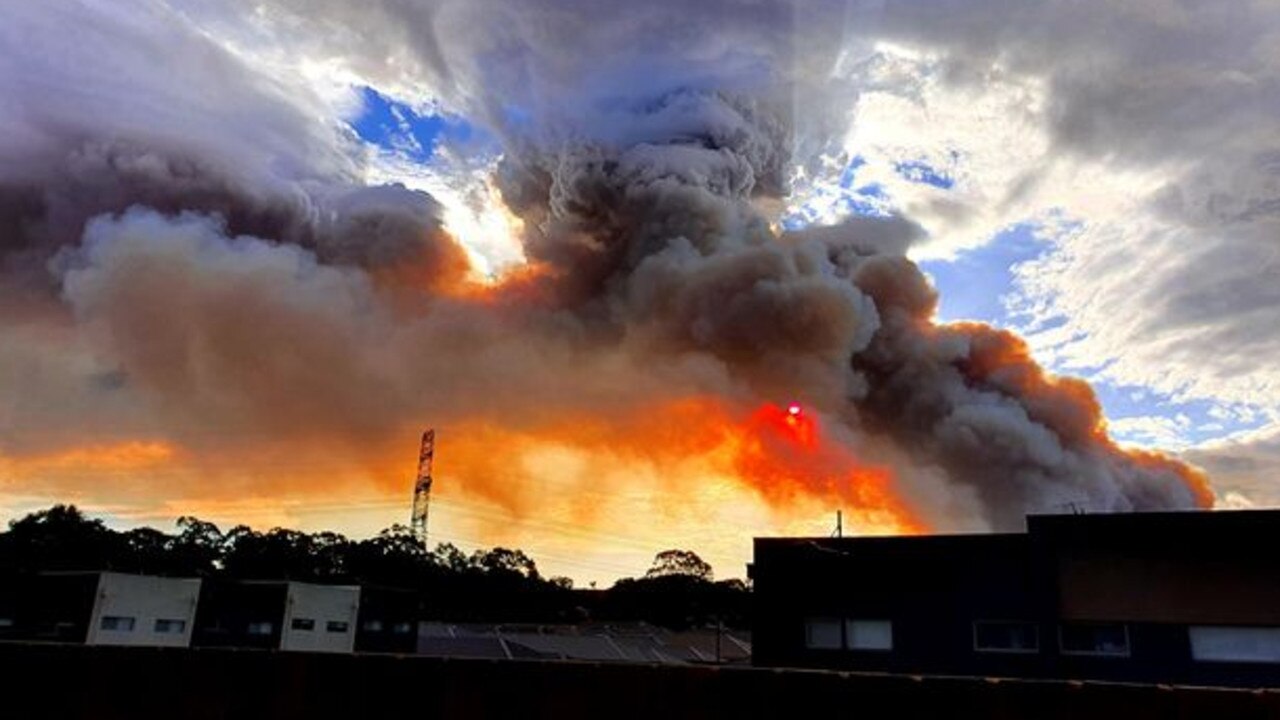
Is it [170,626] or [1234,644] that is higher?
[1234,644]

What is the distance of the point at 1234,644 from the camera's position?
20.5 metres

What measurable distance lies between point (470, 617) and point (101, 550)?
139 ft

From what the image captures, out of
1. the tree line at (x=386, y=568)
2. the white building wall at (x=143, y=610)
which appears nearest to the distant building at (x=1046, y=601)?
the white building wall at (x=143, y=610)

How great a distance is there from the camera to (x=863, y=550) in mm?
24281

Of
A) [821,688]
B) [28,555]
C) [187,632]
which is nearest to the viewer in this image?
[821,688]

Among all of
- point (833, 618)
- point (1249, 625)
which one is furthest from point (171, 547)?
point (1249, 625)

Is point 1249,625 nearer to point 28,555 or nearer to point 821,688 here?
point 821,688

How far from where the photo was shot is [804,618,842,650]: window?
23812mm

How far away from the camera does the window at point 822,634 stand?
78.1 feet

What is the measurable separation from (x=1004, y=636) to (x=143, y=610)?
156 feet

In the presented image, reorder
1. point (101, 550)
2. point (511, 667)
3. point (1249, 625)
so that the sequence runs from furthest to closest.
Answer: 1. point (101, 550)
2. point (1249, 625)
3. point (511, 667)

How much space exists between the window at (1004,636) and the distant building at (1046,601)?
3 centimetres

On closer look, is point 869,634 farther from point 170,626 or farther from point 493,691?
point 170,626

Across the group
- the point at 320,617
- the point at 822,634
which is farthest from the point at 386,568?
the point at 822,634
